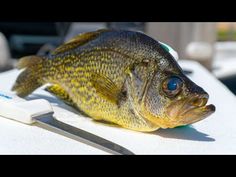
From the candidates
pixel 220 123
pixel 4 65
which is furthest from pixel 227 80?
pixel 220 123

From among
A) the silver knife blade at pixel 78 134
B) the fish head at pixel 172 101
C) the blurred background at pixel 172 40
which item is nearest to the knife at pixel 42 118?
the silver knife blade at pixel 78 134

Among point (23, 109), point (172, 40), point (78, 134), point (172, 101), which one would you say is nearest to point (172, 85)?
point (172, 101)

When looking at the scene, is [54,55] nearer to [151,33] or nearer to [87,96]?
[87,96]

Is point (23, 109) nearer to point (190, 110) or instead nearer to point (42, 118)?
point (42, 118)


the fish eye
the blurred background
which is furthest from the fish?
the blurred background

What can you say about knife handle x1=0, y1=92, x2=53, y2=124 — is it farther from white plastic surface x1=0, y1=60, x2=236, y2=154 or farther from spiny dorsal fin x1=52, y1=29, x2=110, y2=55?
spiny dorsal fin x1=52, y1=29, x2=110, y2=55
